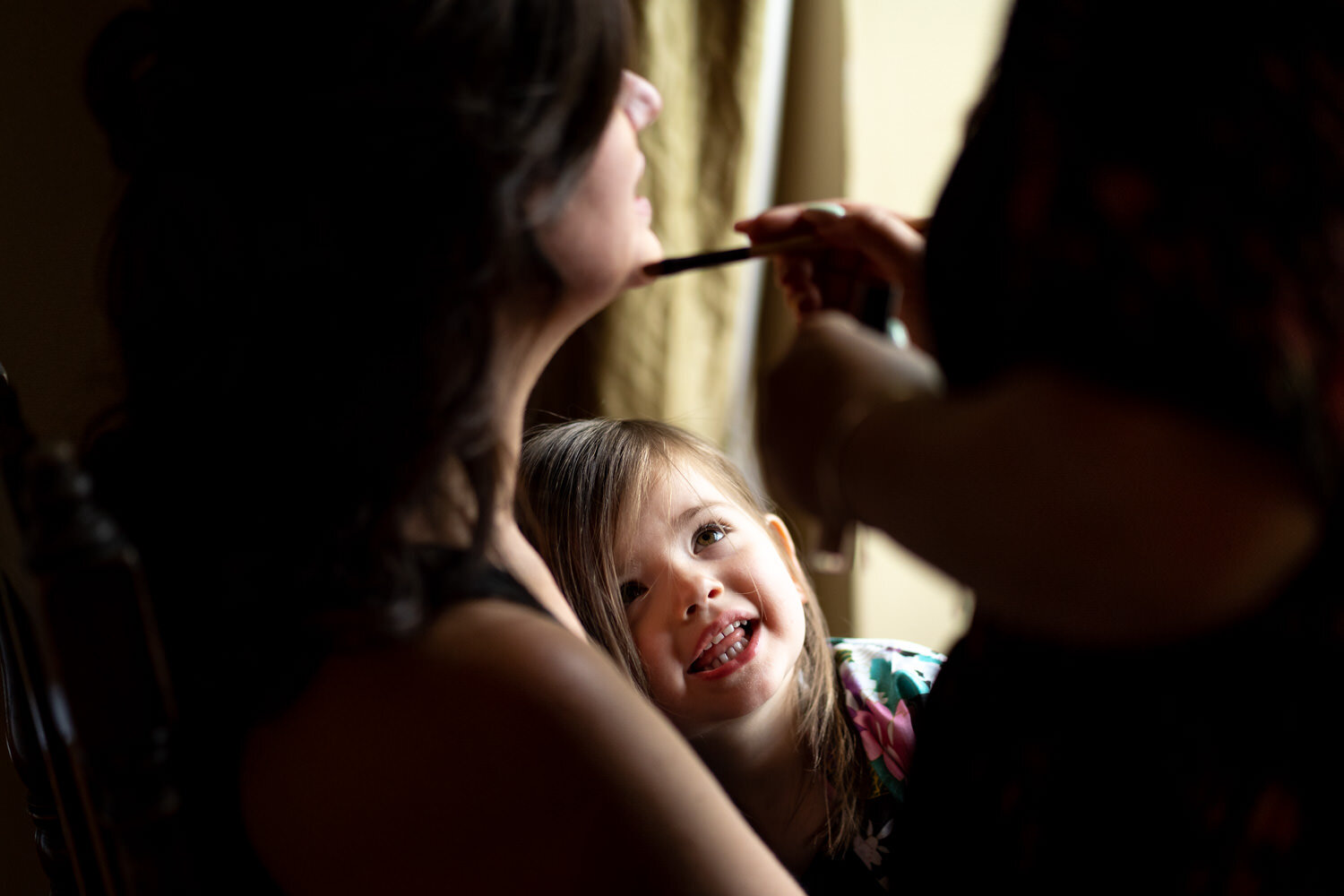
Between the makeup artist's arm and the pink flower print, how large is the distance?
63 cm

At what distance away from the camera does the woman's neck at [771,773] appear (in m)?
1.09

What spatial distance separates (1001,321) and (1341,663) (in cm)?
24

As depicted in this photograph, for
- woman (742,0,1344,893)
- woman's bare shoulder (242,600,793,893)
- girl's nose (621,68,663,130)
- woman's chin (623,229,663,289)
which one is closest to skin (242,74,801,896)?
woman's bare shoulder (242,600,793,893)

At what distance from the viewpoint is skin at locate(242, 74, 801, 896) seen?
0.57 metres

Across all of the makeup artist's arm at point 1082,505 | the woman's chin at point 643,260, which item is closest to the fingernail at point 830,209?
the woman's chin at point 643,260

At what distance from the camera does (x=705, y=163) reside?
1.62m

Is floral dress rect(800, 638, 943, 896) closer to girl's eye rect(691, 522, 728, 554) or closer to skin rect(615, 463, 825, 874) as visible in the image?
skin rect(615, 463, 825, 874)

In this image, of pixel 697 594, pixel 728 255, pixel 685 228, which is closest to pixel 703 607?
pixel 697 594

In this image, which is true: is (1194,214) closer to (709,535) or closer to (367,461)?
(367,461)

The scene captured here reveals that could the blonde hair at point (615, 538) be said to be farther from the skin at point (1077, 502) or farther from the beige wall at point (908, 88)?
the skin at point (1077, 502)

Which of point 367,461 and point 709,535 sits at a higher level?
point 367,461

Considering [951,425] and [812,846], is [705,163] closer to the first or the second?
[812,846]

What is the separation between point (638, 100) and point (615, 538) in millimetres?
511

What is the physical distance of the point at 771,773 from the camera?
3.65 ft
